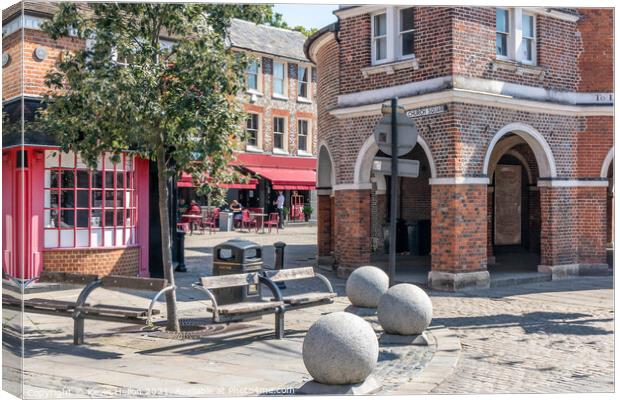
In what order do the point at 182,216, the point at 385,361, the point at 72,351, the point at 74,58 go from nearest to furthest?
1. the point at 385,361
2. the point at 72,351
3. the point at 74,58
4. the point at 182,216

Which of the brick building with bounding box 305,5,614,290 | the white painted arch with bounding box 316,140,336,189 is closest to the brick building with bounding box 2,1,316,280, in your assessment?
the brick building with bounding box 305,5,614,290

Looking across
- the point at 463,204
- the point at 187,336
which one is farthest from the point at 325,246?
the point at 187,336

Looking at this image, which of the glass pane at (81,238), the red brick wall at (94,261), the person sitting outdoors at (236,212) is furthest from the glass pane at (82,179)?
the person sitting outdoors at (236,212)

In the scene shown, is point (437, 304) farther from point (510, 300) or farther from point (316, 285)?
point (316, 285)

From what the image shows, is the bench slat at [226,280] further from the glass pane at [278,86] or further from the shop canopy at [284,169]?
the glass pane at [278,86]

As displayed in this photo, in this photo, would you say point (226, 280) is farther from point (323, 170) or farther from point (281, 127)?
point (281, 127)

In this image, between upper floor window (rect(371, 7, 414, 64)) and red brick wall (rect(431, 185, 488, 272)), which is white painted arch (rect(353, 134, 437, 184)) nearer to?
red brick wall (rect(431, 185, 488, 272))

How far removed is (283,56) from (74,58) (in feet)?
66.3

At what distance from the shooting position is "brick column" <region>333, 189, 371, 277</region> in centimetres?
1559

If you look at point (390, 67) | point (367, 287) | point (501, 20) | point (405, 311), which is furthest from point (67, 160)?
point (501, 20)

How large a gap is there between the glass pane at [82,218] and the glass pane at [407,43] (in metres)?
7.28

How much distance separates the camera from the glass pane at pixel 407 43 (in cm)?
1470

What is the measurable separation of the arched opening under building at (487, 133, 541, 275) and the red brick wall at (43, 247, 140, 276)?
30.8 ft

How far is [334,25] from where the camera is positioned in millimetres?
16078
